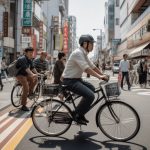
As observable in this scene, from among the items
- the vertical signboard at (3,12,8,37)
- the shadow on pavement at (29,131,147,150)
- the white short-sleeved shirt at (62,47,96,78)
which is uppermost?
the vertical signboard at (3,12,8,37)

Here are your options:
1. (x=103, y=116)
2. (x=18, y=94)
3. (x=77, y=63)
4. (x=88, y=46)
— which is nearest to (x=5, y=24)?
(x=18, y=94)

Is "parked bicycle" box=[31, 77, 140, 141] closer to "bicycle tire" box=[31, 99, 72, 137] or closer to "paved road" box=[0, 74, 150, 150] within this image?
"bicycle tire" box=[31, 99, 72, 137]

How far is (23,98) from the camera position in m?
11.1

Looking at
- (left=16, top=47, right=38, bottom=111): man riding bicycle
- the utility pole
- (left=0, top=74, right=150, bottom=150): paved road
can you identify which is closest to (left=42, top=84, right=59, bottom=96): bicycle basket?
(left=0, top=74, right=150, bottom=150): paved road

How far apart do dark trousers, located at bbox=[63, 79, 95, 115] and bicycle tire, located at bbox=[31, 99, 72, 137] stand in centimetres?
25

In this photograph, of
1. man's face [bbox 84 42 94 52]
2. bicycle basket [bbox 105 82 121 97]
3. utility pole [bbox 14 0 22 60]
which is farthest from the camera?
utility pole [bbox 14 0 22 60]

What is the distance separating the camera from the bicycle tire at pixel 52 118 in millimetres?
7266

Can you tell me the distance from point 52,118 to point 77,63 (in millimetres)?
1097

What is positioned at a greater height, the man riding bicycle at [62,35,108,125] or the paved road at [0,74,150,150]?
the man riding bicycle at [62,35,108,125]

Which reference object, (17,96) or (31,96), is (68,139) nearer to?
(31,96)

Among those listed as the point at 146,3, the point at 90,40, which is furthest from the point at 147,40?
the point at 90,40

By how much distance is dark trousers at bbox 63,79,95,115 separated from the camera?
707cm

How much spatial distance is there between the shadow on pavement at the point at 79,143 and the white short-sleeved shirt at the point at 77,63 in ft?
3.47

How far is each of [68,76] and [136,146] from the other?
5.35ft
